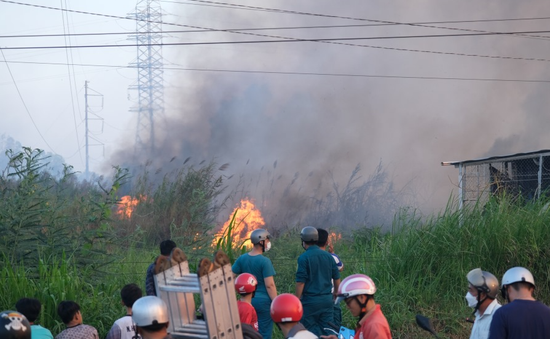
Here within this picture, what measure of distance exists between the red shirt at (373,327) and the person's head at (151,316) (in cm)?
136

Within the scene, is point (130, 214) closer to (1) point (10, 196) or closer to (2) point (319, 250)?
(1) point (10, 196)

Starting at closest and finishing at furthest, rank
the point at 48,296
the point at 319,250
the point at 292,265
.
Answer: the point at 319,250
the point at 48,296
the point at 292,265

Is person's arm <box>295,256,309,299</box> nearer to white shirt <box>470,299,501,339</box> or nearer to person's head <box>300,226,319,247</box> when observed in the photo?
person's head <box>300,226,319,247</box>

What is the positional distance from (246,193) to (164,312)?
60.5 ft

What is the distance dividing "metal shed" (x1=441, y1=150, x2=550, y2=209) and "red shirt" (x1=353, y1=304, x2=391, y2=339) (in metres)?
8.32

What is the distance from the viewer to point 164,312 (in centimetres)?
332

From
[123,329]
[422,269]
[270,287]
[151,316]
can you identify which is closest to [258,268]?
[270,287]

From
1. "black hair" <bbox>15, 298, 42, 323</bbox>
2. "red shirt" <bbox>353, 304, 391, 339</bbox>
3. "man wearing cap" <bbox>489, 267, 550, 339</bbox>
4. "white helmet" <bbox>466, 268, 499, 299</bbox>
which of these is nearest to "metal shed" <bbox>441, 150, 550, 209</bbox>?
"white helmet" <bbox>466, 268, 499, 299</bbox>

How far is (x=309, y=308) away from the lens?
7.04 m

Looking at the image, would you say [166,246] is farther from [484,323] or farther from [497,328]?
[497,328]

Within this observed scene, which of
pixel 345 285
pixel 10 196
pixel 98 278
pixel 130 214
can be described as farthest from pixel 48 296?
pixel 130 214

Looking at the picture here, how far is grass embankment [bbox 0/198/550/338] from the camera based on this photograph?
805 cm

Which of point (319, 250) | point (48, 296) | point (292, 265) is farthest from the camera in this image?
point (292, 265)

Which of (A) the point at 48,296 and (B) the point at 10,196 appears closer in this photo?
(A) the point at 48,296
